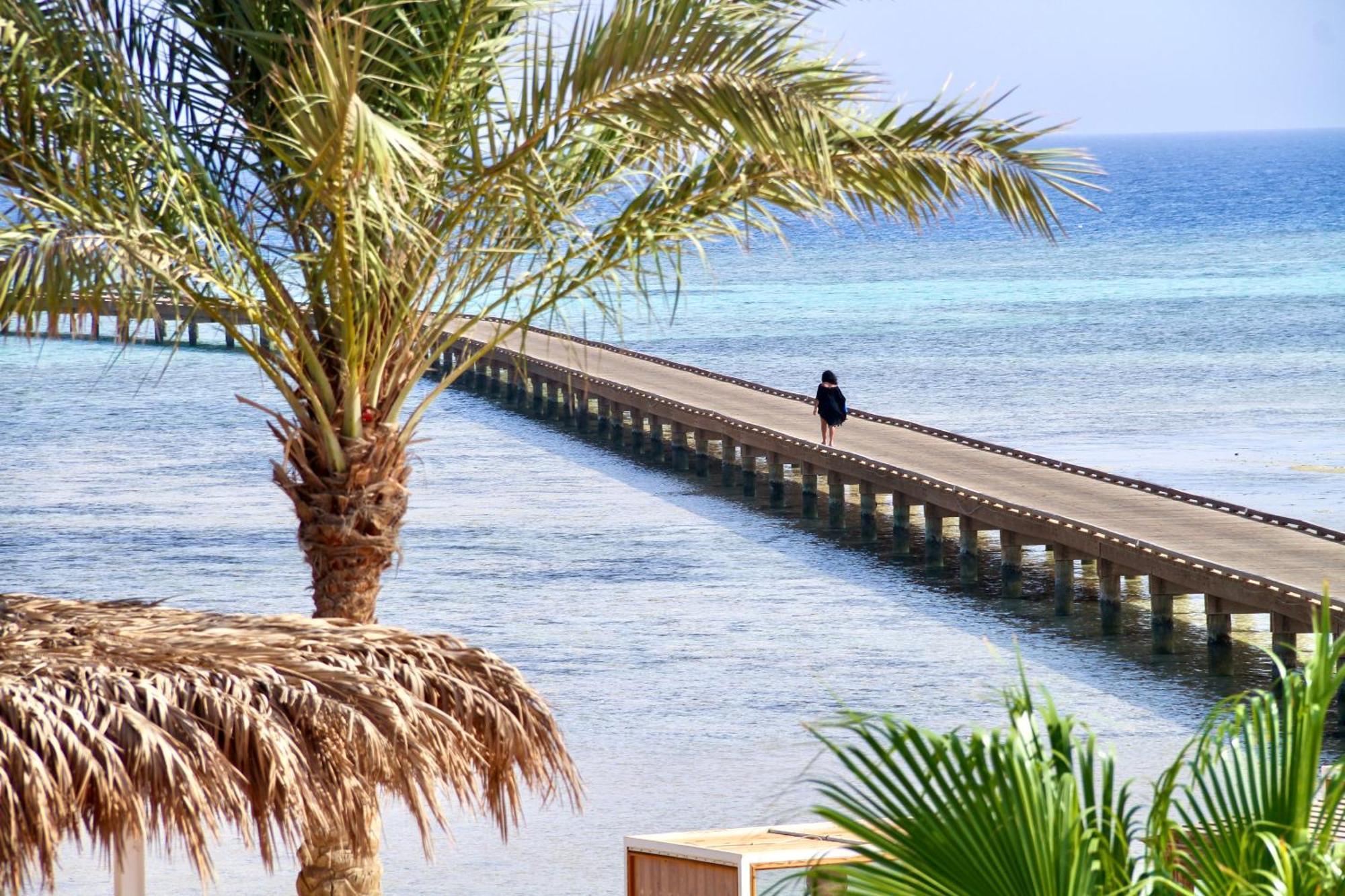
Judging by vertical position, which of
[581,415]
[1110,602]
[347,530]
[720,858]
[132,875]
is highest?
[347,530]

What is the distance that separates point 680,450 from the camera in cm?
3550

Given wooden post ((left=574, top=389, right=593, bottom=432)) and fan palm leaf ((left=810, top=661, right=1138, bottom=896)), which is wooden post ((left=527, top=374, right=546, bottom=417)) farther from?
fan palm leaf ((left=810, top=661, right=1138, bottom=896))

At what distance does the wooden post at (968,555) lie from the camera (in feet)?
82.2

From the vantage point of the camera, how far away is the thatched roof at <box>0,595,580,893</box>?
20.8 feet

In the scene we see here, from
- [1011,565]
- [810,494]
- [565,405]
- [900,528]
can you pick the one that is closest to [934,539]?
[900,528]

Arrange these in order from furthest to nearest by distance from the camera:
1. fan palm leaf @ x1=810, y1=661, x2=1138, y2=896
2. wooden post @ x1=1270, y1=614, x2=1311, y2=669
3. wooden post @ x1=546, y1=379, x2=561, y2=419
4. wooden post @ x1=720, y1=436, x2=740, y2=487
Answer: wooden post @ x1=546, y1=379, x2=561, y2=419 < wooden post @ x1=720, y1=436, x2=740, y2=487 < wooden post @ x1=1270, y1=614, x2=1311, y2=669 < fan palm leaf @ x1=810, y1=661, x2=1138, y2=896

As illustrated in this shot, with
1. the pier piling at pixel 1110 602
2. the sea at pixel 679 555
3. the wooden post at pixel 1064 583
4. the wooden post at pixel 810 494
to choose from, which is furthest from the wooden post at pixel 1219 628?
the wooden post at pixel 810 494

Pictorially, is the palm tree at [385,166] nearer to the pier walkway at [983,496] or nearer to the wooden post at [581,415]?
the pier walkway at [983,496]

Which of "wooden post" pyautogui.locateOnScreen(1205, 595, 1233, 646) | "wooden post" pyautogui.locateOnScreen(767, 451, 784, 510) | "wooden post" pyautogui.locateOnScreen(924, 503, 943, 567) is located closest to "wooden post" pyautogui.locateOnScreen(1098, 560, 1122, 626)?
"wooden post" pyautogui.locateOnScreen(1205, 595, 1233, 646)

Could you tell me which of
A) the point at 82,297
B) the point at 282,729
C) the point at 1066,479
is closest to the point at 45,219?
the point at 82,297

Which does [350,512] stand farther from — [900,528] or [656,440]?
[656,440]

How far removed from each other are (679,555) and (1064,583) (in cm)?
660

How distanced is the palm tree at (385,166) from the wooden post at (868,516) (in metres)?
18.9

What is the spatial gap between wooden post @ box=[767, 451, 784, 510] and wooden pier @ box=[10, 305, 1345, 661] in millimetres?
31
